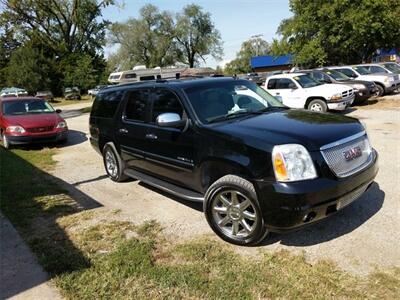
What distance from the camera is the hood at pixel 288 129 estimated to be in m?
4.02

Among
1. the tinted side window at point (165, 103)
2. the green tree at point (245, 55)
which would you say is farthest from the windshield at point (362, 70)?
the green tree at point (245, 55)

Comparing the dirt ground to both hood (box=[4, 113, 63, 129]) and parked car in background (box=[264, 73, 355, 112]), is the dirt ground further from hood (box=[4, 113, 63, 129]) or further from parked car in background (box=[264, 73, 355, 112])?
parked car in background (box=[264, 73, 355, 112])

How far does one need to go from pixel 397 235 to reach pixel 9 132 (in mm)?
10501

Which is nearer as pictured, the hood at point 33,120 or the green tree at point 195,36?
the hood at point 33,120

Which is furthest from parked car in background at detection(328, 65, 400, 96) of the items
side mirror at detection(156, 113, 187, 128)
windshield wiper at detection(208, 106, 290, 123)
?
side mirror at detection(156, 113, 187, 128)

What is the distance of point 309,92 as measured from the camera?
14.0 metres

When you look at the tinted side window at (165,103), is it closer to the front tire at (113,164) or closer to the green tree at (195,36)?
the front tire at (113,164)

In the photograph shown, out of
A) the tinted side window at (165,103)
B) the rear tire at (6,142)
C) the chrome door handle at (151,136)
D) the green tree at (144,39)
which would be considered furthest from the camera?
the green tree at (144,39)

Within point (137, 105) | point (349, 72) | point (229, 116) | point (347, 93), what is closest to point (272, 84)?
point (347, 93)

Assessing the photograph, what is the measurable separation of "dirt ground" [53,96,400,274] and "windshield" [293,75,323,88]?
6015 mm

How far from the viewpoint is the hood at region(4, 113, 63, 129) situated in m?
11.5

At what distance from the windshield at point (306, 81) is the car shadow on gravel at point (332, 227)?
9725 millimetres

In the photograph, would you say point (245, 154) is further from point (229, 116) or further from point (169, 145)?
point (169, 145)

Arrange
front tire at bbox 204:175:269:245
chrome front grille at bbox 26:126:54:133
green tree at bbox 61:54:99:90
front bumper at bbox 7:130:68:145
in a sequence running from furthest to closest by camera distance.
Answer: green tree at bbox 61:54:99:90, chrome front grille at bbox 26:126:54:133, front bumper at bbox 7:130:68:145, front tire at bbox 204:175:269:245
